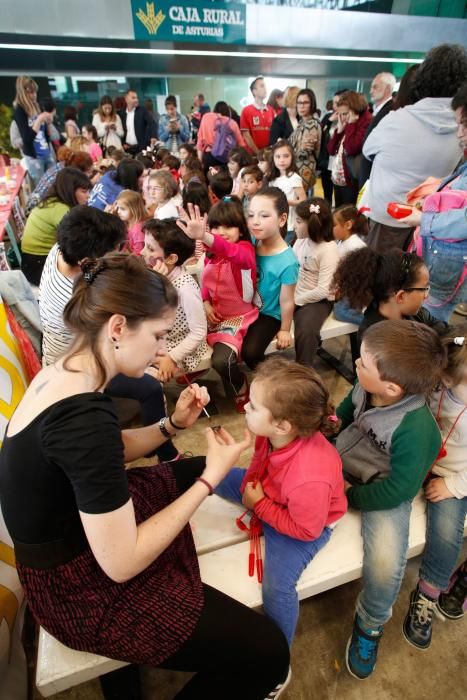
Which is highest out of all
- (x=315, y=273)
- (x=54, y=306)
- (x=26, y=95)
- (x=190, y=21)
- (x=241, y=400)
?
(x=190, y=21)

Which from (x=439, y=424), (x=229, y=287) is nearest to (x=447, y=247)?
(x=439, y=424)

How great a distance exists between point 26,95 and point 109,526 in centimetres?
610

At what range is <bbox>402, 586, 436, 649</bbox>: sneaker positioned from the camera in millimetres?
1426

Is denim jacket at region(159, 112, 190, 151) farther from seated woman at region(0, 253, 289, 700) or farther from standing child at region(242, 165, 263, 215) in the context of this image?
seated woman at region(0, 253, 289, 700)

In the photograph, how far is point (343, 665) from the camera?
140cm

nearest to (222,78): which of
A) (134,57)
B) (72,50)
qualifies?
(134,57)

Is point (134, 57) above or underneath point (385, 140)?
above

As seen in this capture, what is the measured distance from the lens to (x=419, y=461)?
1229 millimetres

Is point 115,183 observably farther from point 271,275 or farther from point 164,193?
point 271,275

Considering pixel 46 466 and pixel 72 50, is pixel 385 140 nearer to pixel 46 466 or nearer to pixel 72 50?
pixel 46 466

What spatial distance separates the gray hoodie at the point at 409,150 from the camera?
88.3 inches

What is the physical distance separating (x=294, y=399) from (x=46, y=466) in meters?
0.64

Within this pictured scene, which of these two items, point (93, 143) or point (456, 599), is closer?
point (456, 599)

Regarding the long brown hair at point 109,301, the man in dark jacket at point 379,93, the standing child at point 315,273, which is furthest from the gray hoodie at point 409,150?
the long brown hair at point 109,301
